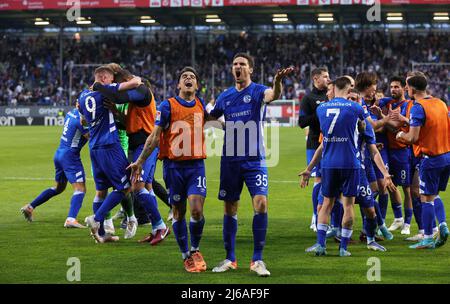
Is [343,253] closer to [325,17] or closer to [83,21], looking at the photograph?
[325,17]

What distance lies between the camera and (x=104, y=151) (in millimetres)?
10305

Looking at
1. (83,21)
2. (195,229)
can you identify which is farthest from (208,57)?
(195,229)

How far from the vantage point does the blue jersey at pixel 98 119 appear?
33.8 ft

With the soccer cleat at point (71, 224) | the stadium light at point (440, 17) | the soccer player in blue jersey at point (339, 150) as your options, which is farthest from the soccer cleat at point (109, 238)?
the stadium light at point (440, 17)

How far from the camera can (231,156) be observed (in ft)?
27.8

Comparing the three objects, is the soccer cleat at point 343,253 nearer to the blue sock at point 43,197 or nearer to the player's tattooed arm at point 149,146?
the player's tattooed arm at point 149,146

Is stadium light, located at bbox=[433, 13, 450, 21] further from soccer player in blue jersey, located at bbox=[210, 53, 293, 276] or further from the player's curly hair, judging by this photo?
soccer player in blue jersey, located at bbox=[210, 53, 293, 276]

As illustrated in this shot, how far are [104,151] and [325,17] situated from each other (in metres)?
47.4

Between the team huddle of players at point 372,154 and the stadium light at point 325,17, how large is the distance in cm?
4462

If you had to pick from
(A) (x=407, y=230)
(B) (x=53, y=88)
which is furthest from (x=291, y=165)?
(B) (x=53, y=88)

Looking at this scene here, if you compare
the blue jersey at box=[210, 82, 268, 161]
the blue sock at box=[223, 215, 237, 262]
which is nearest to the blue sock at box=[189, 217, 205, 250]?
the blue sock at box=[223, 215, 237, 262]

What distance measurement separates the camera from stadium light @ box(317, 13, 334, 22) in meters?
55.3

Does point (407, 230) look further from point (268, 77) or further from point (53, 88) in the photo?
point (53, 88)
